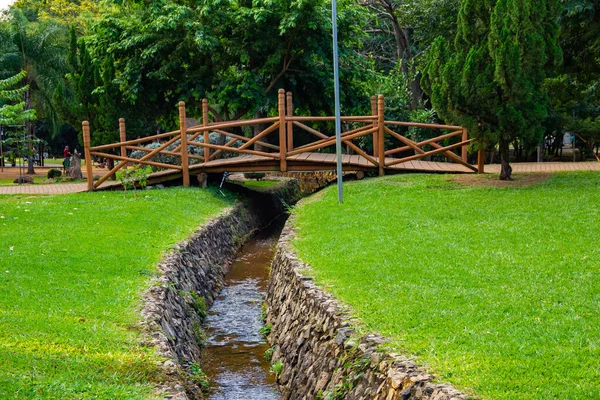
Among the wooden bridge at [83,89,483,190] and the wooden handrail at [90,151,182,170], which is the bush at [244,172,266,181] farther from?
the wooden handrail at [90,151,182,170]

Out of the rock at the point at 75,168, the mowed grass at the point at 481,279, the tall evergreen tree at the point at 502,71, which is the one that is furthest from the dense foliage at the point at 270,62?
the mowed grass at the point at 481,279

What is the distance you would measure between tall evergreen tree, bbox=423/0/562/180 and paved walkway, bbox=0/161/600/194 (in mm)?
3780

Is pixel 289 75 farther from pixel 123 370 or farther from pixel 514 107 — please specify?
pixel 123 370

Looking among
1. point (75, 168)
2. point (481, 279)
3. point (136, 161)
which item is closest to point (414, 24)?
point (136, 161)

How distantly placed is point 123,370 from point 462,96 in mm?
11947

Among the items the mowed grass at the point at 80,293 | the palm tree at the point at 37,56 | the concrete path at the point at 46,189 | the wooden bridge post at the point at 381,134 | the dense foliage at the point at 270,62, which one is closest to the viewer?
the mowed grass at the point at 80,293

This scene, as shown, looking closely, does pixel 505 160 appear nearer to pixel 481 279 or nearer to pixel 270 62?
pixel 481 279

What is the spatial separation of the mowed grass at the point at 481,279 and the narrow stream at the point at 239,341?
4.39ft

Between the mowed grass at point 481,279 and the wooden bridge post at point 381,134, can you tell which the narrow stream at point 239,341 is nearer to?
the mowed grass at point 481,279

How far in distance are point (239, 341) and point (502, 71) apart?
29.7 feet

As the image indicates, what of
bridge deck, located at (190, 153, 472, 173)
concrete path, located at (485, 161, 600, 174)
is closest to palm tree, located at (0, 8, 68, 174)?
bridge deck, located at (190, 153, 472, 173)

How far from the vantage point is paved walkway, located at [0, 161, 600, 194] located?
67.8ft

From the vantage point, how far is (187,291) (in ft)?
38.3

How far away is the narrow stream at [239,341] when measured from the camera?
29.1 ft
